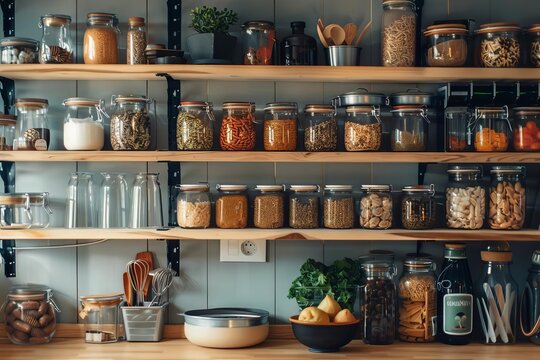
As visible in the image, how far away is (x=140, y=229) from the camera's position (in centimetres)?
267

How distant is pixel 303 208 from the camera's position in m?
2.71

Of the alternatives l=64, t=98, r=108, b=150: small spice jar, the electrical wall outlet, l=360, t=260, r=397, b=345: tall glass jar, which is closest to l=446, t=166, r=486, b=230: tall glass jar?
l=360, t=260, r=397, b=345: tall glass jar

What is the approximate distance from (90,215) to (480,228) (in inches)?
51.5

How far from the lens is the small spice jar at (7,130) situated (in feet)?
8.79

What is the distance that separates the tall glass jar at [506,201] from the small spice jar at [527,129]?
3.1 inches

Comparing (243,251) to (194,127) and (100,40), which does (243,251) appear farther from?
(100,40)

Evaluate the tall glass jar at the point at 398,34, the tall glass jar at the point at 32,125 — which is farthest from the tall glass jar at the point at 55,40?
the tall glass jar at the point at 398,34

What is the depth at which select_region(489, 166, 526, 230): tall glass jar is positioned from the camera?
2682 millimetres

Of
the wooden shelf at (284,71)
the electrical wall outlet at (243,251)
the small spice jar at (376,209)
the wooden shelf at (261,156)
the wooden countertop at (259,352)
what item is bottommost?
the wooden countertop at (259,352)

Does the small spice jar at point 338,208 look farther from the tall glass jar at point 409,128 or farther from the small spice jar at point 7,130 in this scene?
the small spice jar at point 7,130

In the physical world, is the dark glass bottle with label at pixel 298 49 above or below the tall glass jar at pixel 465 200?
above

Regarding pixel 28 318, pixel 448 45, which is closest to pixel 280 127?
pixel 448 45

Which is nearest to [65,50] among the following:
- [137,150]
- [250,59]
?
[137,150]

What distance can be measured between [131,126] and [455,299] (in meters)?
1.20
